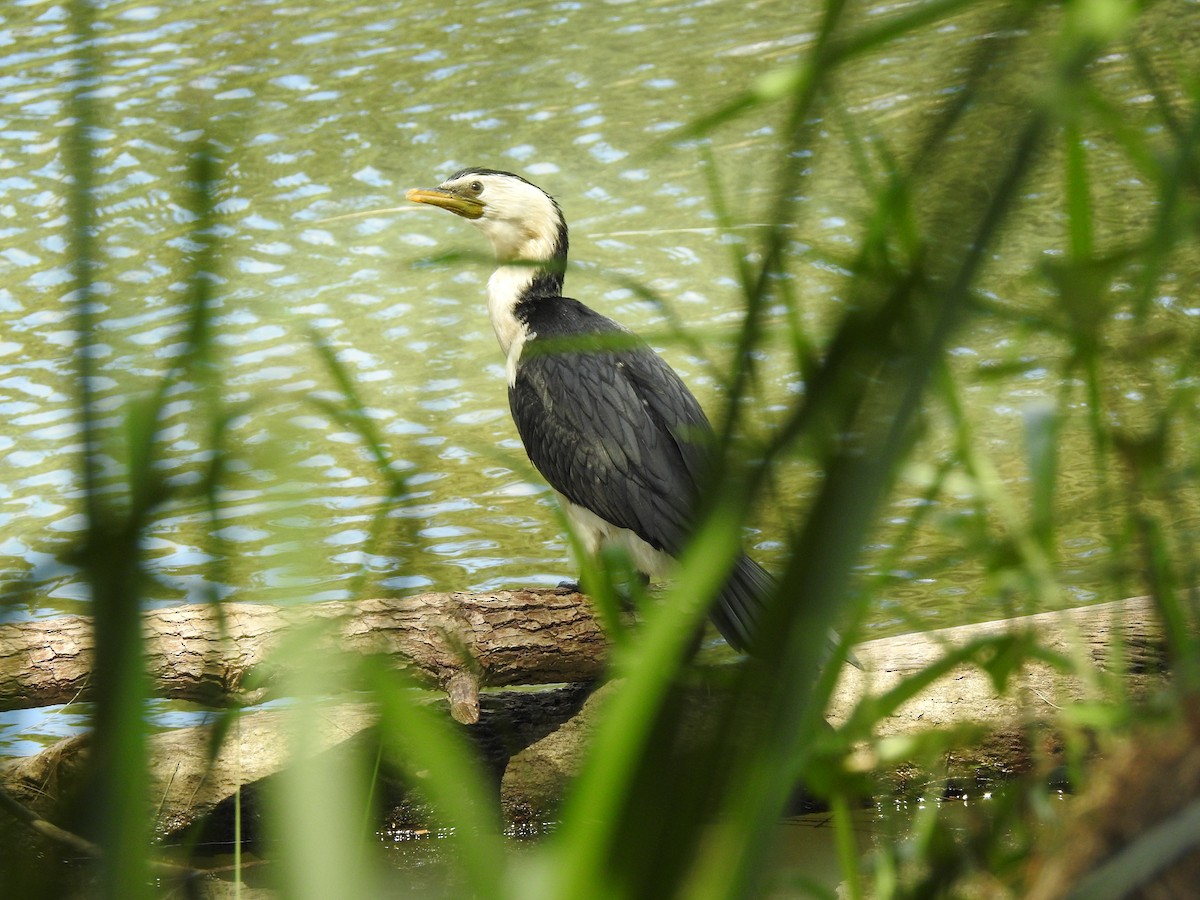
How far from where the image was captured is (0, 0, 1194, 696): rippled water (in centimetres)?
449

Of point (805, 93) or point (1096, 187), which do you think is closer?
point (805, 93)

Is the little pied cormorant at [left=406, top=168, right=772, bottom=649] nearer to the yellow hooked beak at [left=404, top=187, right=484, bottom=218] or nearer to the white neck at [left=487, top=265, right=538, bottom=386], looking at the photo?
the white neck at [left=487, top=265, right=538, bottom=386]

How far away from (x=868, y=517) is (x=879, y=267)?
0.39 feet

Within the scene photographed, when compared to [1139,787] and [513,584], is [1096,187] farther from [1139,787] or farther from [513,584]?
[1139,787]

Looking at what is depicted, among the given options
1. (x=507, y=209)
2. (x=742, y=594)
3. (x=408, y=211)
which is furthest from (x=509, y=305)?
(x=742, y=594)

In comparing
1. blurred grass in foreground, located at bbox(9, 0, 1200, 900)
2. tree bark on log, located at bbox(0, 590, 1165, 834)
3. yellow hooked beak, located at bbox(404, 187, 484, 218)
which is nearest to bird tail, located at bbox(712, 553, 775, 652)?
tree bark on log, located at bbox(0, 590, 1165, 834)

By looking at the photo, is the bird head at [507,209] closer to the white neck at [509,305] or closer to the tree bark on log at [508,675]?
the white neck at [509,305]

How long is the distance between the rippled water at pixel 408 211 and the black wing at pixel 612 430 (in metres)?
0.19

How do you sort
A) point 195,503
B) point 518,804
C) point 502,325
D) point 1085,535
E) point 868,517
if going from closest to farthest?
point 868,517
point 195,503
point 518,804
point 502,325
point 1085,535

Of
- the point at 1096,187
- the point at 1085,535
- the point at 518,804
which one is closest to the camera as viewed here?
the point at 518,804

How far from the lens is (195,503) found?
65cm

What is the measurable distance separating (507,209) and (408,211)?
0.67m

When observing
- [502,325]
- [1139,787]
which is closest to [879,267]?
[1139,787]

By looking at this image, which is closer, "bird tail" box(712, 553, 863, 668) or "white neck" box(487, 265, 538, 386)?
"bird tail" box(712, 553, 863, 668)
